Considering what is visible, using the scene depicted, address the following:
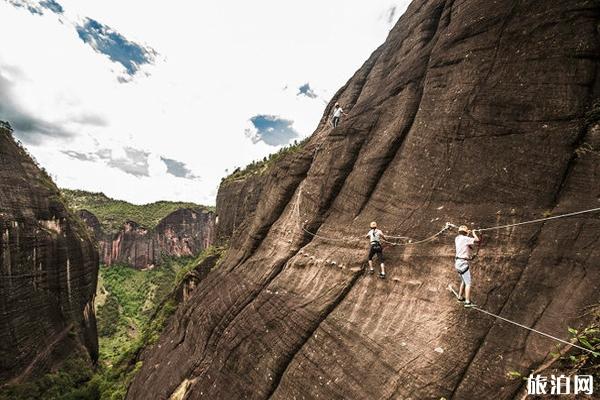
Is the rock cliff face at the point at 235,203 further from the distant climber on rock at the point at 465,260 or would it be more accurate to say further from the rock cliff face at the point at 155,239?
the rock cliff face at the point at 155,239

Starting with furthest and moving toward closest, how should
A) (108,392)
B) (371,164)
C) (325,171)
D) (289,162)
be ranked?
(108,392) → (289,162) → (325,171) → (371,164)

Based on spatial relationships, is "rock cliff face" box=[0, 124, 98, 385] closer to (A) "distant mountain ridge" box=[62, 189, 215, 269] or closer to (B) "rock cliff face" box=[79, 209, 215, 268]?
(B) "rock cliff face" box=[79, 209, 215, 268]

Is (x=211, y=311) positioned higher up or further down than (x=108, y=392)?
higher up

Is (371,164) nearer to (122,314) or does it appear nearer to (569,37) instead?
(569,37)

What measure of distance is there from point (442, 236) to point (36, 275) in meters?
43.2

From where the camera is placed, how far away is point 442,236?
10531 mm

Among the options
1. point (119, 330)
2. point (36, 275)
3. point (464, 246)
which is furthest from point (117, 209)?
point (464, 246)

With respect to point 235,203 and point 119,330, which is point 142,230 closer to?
point 119,330

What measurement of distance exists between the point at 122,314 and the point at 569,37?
405ft

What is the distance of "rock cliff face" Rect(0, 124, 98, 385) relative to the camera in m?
33.7

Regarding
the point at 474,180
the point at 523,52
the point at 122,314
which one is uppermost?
the point at 523,52

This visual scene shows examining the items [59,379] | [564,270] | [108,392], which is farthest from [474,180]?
[59,379]

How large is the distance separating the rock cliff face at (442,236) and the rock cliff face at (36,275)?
28085 mm

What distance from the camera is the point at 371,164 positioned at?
1428 centimetres
